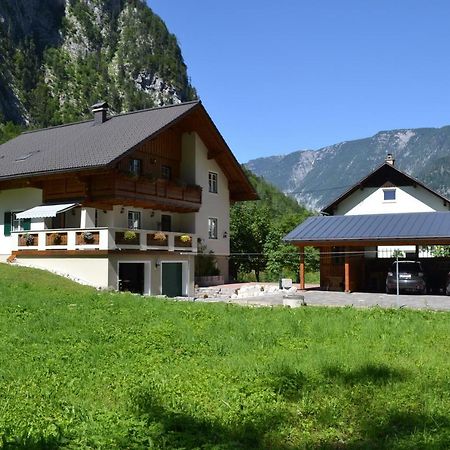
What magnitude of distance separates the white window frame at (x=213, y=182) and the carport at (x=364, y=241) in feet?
24.6

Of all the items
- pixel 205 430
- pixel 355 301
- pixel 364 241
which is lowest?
pixel 355 301

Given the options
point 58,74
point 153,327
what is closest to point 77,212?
point 153,327

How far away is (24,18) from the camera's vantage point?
108875 mm

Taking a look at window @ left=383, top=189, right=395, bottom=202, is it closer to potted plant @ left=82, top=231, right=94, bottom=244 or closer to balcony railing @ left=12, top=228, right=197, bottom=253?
balcony railing @ left=12, top=228, right=197, bottom=253

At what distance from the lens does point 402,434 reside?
6.47 meters

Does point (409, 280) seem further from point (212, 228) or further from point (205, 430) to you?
point (205, 430)

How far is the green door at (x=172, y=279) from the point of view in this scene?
1109 inches

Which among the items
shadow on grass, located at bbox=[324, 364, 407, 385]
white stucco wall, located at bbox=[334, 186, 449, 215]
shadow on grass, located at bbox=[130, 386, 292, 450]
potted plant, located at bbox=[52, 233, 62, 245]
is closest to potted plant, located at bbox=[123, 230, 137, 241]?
potted plant, located at bbox=[52, 233, 62, 245]

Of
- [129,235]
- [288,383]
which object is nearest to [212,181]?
[129,235]

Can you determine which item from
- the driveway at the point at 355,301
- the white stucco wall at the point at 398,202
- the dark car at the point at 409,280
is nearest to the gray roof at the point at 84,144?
the driveway at the point at 355,301

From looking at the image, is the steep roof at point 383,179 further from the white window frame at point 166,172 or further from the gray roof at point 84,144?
the gray roof at point 84,144

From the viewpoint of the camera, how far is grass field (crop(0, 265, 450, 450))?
629 cm

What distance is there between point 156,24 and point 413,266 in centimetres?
11728

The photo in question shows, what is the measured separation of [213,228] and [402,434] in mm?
29779
